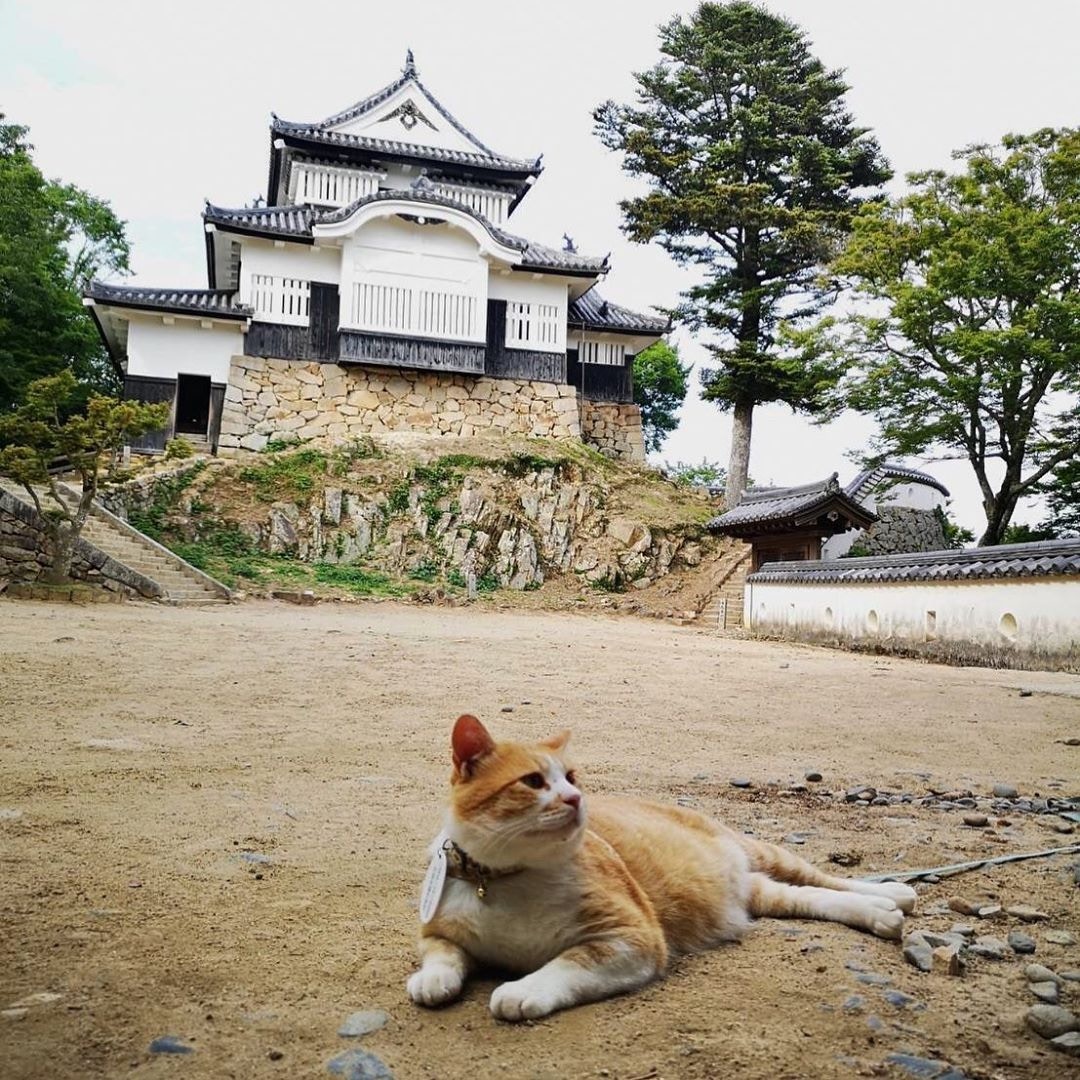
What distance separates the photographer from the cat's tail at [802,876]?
2.94 m

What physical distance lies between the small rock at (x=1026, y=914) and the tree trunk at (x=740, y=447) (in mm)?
24461

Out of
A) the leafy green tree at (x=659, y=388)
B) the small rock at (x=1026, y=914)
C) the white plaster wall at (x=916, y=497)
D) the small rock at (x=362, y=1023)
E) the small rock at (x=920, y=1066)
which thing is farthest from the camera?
the leafy green tree at (x=659, y=388)

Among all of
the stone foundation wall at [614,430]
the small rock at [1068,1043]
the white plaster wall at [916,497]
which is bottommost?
the small rock at [1068,1043]

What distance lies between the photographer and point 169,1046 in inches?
81.4

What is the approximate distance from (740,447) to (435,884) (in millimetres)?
26344

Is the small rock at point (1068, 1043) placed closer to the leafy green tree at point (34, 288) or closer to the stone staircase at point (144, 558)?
the stone staircase at point (144, 558)

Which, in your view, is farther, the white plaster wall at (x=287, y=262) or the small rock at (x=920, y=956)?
the white plaster wall at (x=287, y=262)

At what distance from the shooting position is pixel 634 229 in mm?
27781

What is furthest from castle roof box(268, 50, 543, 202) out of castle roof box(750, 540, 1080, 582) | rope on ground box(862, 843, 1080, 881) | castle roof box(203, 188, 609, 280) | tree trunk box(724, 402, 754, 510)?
rope on ground box(862, 843, 1080, 881)

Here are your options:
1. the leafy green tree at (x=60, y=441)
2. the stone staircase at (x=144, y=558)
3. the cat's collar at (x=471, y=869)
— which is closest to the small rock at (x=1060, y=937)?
the cat's collar at (x=471, y=869)

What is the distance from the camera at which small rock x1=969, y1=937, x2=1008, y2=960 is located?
2572mm

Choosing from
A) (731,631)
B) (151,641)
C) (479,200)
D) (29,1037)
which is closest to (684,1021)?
(29,1037)

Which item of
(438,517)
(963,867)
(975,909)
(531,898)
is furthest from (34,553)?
(975,909)

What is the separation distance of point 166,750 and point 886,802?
14.4 feet
